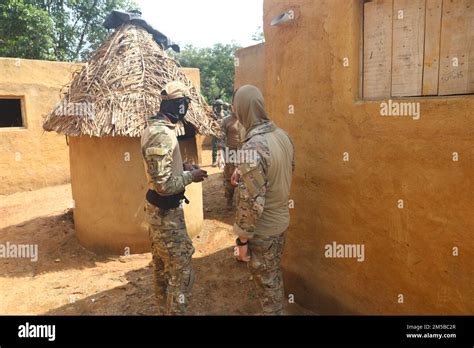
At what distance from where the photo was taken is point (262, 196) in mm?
2637

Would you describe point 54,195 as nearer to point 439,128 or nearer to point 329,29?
point 329,29

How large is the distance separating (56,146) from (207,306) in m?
7.31

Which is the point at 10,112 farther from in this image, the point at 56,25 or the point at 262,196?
the point at 262,196

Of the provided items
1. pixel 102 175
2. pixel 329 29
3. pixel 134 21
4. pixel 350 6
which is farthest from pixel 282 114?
pixel 134 21

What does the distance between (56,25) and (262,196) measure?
675 inches

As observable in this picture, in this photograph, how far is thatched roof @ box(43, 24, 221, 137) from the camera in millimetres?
4961

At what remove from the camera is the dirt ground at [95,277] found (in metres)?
4.00

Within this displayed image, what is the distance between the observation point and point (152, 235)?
317 cm

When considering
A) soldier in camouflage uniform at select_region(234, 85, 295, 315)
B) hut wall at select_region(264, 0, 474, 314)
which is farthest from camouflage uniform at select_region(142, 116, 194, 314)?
hut wall at select_region(264, 0, 474, 314)

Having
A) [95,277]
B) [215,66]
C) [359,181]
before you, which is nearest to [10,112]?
[95,277]

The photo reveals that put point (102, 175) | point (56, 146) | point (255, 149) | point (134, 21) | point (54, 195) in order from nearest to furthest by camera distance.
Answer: point (255, 149) < point (102, 175) < point (134, 21) < point (54, 195) < point (56, 146)

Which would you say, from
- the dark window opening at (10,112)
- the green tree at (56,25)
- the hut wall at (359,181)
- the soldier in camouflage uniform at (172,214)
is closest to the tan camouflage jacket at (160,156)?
the soldier in camouflage uniform at (172,214)

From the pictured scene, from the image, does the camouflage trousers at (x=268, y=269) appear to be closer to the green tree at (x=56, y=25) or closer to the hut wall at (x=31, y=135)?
the hut wall at (x=31, y=135)

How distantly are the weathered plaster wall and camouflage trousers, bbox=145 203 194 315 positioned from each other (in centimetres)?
722
